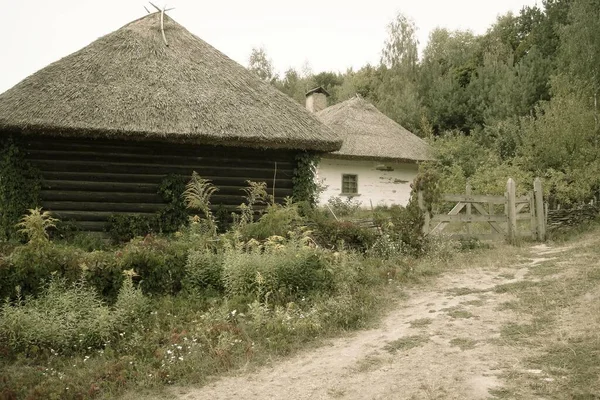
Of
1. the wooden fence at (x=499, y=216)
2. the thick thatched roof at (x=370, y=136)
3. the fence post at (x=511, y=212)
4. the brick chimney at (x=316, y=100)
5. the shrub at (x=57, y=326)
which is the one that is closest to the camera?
the shrub at (x=57, y=326)

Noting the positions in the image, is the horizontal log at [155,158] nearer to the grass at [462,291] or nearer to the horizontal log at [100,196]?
the horizontal log at [100,196]

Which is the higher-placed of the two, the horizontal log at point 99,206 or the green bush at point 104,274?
the horizontal log at point 99,206

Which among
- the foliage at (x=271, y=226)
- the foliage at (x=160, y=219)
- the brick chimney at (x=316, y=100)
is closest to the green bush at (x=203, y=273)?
the foliage at (x=271, y=226)

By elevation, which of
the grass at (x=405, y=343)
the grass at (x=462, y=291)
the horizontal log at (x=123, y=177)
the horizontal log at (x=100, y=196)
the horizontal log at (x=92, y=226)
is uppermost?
the horizontal log at (x=123, y=177)

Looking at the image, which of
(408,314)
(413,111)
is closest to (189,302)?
(408,314)

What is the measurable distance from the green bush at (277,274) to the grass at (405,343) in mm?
1945

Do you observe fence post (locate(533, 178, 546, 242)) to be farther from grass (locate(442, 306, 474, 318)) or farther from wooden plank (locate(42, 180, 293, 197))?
wooden plank (locate(42, 180, 293, 197))

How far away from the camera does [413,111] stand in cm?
3158

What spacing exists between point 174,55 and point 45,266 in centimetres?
770

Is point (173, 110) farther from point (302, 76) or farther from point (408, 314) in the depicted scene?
point (302, 76)

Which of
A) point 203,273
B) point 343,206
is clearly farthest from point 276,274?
point 343,206

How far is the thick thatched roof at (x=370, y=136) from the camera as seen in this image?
75.2ft

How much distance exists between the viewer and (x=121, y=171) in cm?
1246

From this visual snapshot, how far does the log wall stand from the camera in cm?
1204
